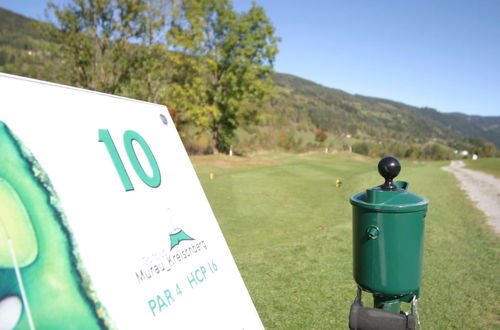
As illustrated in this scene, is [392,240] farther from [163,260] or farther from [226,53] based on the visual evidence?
[226,53]

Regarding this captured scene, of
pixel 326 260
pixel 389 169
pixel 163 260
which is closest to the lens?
pixel 163 260

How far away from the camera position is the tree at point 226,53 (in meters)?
24.6

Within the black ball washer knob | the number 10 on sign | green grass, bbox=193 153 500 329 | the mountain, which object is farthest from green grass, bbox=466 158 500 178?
the mountain

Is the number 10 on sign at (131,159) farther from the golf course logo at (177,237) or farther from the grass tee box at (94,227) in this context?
the golf course logo at (177,237)

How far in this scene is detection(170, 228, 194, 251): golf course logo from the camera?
70.1 inches

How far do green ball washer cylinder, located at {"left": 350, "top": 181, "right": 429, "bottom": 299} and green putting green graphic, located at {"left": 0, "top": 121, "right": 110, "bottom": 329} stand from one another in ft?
4.44

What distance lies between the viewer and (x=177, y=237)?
1.83 metres

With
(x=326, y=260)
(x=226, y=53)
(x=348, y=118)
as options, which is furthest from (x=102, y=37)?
(x=348, y=118)

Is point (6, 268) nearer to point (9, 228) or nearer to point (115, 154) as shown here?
point (9, 228)

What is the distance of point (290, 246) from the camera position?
19.0 ft

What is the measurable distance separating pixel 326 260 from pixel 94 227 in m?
4.30

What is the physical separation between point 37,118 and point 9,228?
49cm

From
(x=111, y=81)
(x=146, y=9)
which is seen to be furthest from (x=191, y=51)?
(x=111, y=81)

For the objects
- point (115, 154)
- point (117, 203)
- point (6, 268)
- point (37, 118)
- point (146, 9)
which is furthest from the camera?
point (146, 9)
